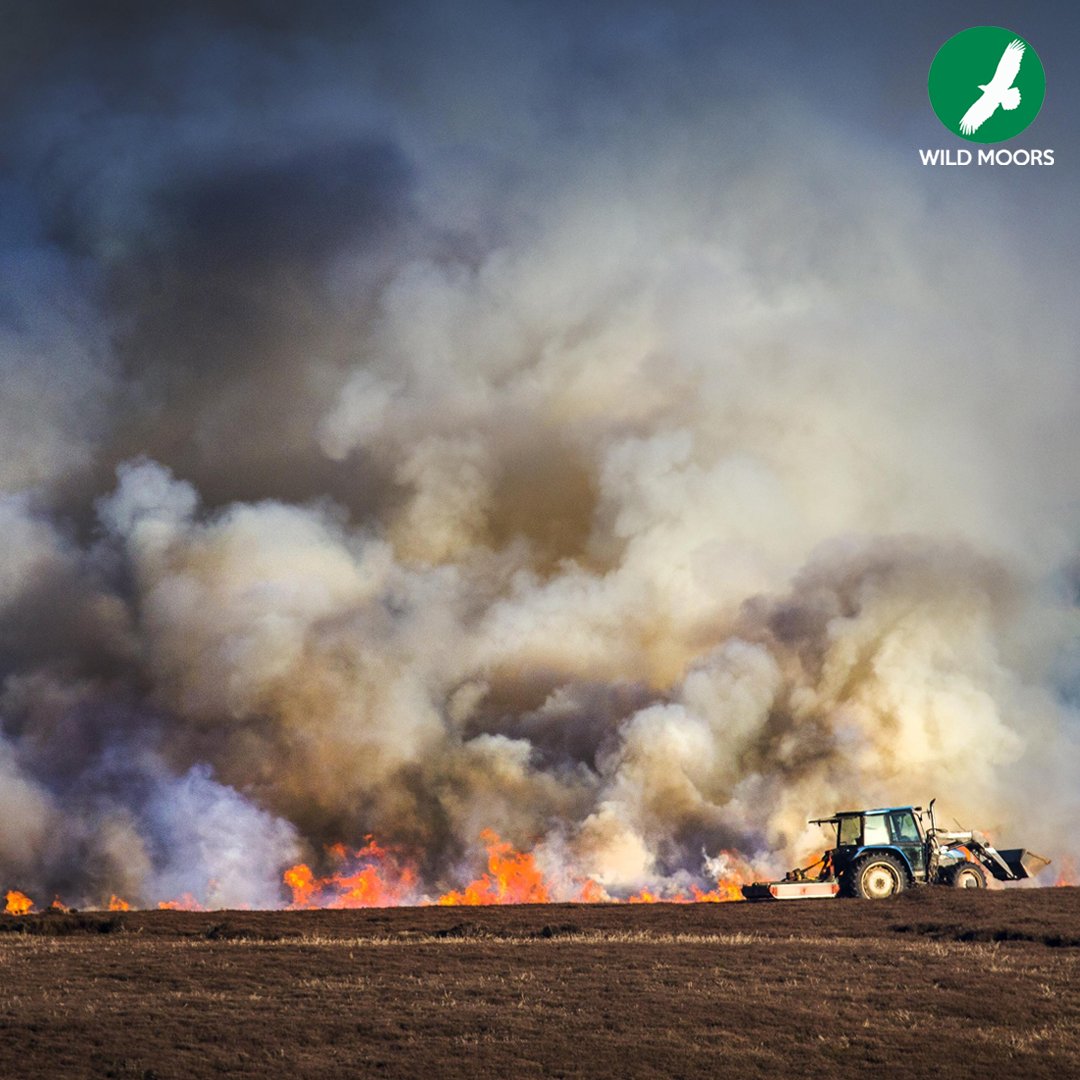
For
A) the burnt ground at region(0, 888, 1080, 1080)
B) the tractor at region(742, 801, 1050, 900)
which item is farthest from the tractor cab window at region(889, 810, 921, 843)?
the burnt ground at region(0, 888, 1080, 1080)

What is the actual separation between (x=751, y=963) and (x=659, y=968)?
3047mm

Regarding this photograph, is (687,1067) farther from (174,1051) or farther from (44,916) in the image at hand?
(44,916)

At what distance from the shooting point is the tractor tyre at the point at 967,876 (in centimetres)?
5838

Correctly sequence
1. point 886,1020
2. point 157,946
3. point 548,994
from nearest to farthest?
point 886,1020 → point 548,994 → point 157,946

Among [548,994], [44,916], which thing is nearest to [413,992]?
[548,994]

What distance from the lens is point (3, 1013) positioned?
1180 inches

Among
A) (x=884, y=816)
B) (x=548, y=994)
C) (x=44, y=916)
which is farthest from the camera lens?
(x=884, y=816)

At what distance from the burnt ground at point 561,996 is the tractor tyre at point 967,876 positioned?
713cm

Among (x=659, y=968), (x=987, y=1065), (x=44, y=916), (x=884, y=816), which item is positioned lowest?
(x=987, y=1065)

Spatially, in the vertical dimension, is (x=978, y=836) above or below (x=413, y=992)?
above

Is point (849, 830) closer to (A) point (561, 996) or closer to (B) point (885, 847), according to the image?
(B) point (885, 847)

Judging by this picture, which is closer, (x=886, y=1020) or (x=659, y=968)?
(x=886, y=1020)

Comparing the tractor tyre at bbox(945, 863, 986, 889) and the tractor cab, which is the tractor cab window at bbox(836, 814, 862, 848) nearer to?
the tractor cab

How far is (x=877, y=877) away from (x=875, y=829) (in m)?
2.51
